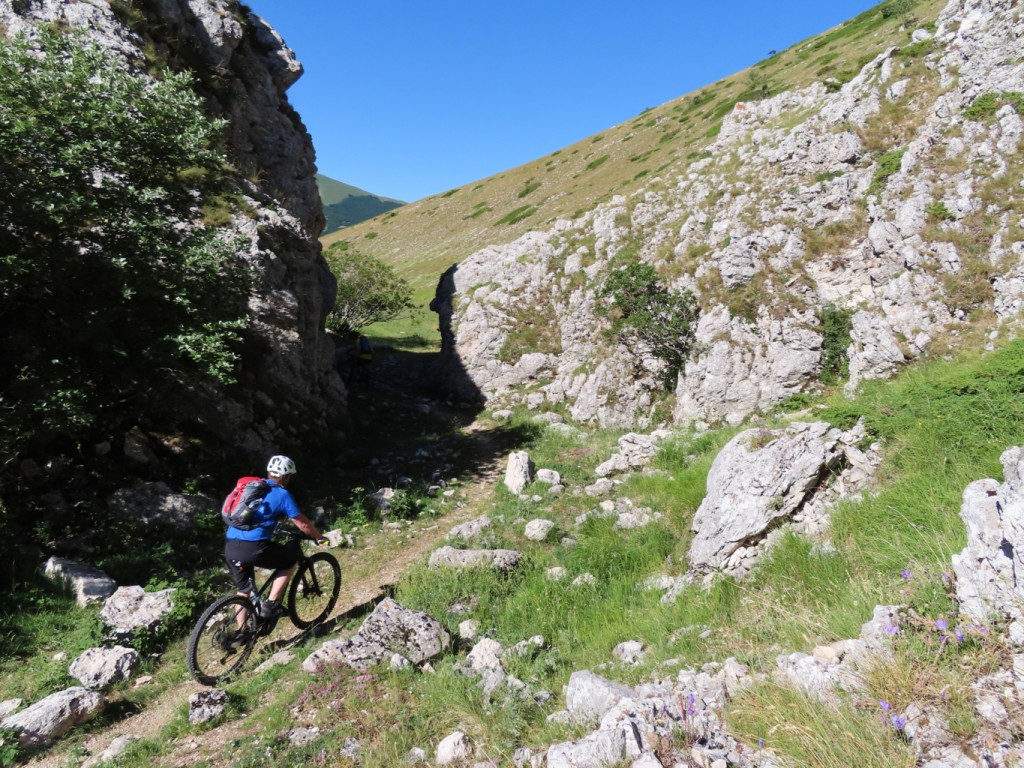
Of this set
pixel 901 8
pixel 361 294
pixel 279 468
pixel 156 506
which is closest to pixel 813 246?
pixel 279 468

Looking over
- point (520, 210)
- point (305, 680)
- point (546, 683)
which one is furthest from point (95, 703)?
point (520, 210)

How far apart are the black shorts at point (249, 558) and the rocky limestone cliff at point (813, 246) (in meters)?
13.6

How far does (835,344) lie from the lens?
15.3m

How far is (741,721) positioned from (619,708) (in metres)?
0.97

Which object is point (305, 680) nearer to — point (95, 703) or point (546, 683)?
point (95, 703)

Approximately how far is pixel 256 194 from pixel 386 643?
16324 millimetres

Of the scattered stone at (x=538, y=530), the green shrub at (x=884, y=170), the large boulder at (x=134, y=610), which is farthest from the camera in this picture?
the green shrub at (x=884, y=170)

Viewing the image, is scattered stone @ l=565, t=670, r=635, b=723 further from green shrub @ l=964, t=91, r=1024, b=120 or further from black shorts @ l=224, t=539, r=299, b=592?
green shrub @ l=964, t=91, r=1024, b=120

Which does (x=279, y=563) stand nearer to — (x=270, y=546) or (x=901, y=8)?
(x=270, y=546)

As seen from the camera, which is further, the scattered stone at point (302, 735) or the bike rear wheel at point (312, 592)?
the bike rear wheel at point (312, 592)

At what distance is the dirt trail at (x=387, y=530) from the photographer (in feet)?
18.9

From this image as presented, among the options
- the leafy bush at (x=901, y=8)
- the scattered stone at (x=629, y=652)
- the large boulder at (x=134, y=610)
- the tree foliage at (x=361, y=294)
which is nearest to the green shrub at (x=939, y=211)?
the scattered stone at (x=629, y=652)

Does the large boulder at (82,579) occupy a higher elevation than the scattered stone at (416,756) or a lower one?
higher

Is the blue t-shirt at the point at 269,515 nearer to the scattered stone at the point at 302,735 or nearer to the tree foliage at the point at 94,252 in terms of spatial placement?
the scattered stone at the point at 302,735
